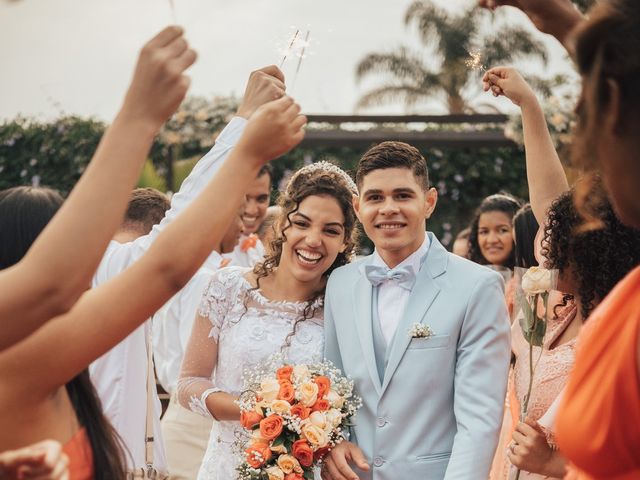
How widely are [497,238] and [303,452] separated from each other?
416 centimetres

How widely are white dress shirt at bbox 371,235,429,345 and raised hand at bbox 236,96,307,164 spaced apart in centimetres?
193

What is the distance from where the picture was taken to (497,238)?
7.04 m

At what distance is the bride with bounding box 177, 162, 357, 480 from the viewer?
3.96 metres

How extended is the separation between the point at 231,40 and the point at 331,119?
974 centimetres

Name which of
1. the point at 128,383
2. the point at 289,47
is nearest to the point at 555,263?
the point at 289,47

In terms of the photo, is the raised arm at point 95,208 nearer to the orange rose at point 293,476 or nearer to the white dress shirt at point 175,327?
the orange rose at point 293,476

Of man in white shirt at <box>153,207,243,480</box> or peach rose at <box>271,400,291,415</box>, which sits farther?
man in white shirt at <box>153,207,243,480</box>

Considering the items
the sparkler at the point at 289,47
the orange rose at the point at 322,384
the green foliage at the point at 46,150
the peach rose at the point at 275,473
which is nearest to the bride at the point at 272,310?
the orange rose at the point at 322,384

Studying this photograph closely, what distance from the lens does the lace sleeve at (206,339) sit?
4.04m

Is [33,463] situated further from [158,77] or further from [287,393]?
[287,393]

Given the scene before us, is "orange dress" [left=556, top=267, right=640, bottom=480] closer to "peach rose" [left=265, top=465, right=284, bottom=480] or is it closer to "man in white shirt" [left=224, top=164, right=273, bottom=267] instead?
"peach rose" [left=265, top=465, right=284, bottom=480]

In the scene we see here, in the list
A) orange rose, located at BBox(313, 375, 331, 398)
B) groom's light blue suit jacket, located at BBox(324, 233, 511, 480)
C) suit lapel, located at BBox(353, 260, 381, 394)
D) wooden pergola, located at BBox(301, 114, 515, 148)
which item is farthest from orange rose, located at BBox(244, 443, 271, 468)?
wooden pergola, located at BBox(301, 114, 515, 148)

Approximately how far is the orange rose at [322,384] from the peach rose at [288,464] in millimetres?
271

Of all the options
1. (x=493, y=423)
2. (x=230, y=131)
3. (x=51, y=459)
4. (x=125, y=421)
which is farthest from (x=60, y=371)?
(x=125, y=421)
